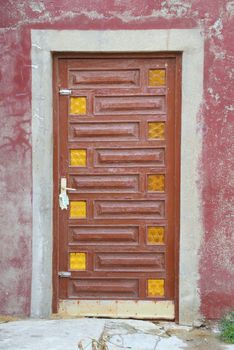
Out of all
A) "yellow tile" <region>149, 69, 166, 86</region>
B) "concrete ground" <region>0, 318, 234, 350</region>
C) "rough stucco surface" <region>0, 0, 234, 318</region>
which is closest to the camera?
"concrete ground" <region>0, 318, 234, 350</region>

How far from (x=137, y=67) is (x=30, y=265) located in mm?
1997

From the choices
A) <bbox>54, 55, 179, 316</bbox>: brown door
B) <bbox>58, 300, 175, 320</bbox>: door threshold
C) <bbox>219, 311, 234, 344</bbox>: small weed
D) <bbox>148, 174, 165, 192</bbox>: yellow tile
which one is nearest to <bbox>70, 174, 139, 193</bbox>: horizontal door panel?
<bbox>54, 55, 179, 316</bbox>: brown door

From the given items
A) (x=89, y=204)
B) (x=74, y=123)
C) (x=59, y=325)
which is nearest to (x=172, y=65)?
(x=74, y=123)

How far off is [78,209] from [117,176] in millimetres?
462

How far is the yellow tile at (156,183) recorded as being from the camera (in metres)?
5.77

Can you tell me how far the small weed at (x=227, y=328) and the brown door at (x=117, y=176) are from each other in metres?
0.50

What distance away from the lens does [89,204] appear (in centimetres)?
582

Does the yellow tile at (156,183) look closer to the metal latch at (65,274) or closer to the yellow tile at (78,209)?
the yellow tile at (78,209)

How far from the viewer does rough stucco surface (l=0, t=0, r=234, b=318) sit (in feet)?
18.2

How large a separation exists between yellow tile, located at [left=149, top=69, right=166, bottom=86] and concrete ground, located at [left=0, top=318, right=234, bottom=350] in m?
2.14

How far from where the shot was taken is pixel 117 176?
5797 mm

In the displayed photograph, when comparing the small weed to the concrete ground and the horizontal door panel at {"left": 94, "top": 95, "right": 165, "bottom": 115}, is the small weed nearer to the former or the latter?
the concrete ground

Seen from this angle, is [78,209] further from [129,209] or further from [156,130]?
[156,130]

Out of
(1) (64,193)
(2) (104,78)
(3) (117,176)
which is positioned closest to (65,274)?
(1) (64,193)
